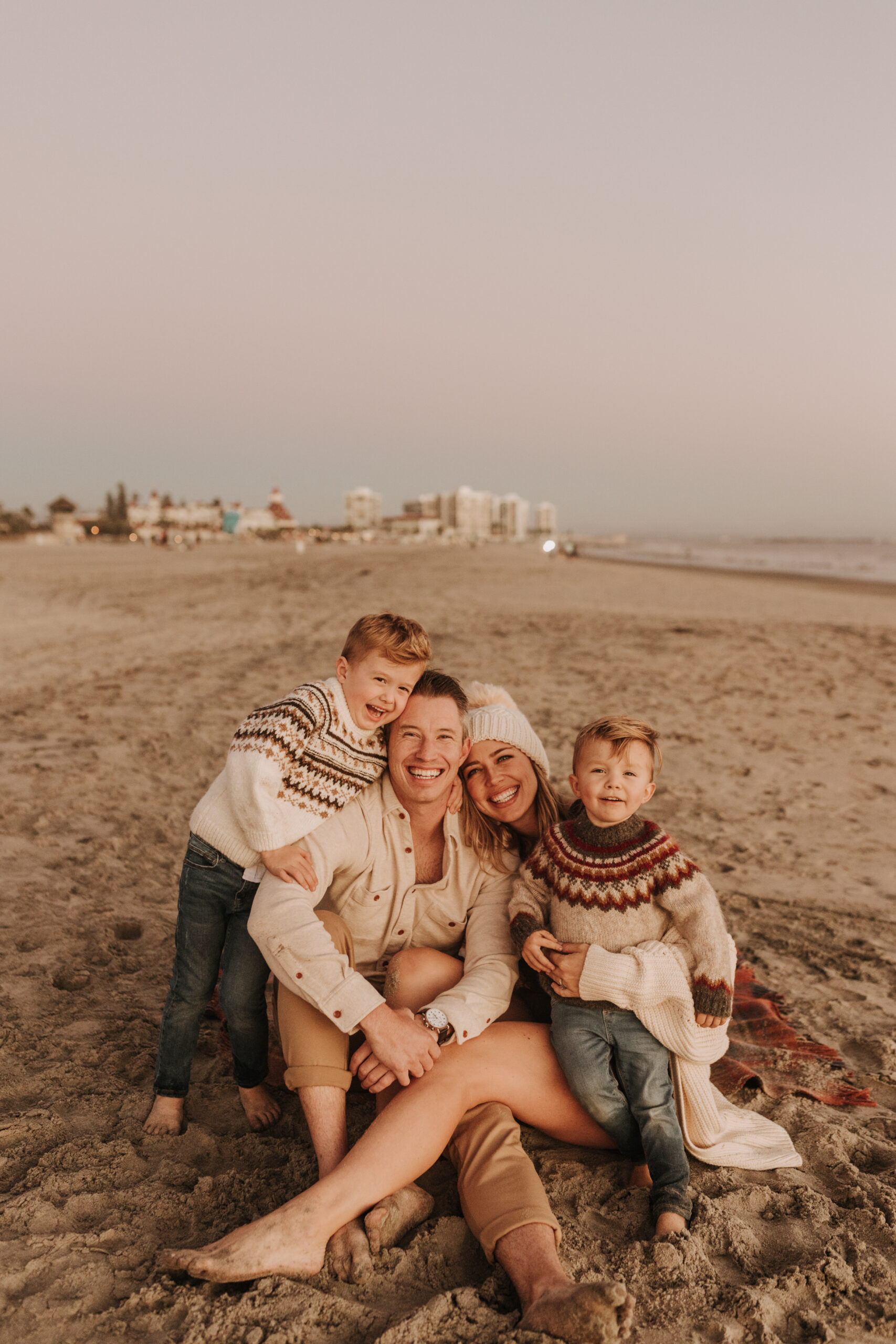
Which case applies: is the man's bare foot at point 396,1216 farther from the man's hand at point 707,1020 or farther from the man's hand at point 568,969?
the man's hand at point 707,1020

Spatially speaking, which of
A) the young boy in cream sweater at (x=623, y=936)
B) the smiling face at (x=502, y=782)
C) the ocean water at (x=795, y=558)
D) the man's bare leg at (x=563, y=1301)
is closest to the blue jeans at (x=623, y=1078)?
the young boy in cream sweater at (x=623, y=936)

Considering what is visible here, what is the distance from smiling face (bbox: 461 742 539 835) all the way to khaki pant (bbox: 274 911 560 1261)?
2.44ft

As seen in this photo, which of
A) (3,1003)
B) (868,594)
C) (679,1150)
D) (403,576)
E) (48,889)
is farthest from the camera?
(868,594)

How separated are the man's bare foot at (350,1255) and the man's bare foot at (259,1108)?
2.33 feet

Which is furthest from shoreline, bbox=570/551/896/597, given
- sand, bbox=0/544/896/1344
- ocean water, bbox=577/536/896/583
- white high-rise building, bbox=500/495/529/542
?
white high-rise building, bbox=500/495/529/542

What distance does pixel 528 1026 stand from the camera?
2.57 metres

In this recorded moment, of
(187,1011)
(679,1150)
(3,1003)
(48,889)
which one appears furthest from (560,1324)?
(48,889)

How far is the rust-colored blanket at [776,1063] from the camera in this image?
2.89 m

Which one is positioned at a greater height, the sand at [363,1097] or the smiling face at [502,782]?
the smiling face at [502,782]

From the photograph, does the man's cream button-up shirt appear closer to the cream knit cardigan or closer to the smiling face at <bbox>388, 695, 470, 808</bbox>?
the smiling face at <bbox>388, 695, 470, 808</bbox>

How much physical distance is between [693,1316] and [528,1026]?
0.81 meters

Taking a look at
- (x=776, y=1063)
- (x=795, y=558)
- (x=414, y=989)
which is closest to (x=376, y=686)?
(x=414, y=989)

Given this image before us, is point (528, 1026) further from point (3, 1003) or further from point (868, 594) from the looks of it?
point (868, 594)

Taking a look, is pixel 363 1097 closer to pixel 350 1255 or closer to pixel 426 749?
pixel 350 1255
